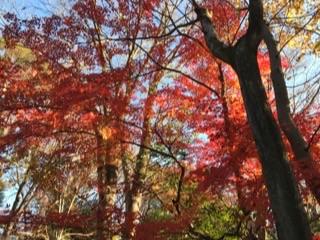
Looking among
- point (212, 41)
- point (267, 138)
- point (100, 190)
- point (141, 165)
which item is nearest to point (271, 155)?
point (267, 138)

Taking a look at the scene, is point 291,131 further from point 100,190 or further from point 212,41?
point 100,190

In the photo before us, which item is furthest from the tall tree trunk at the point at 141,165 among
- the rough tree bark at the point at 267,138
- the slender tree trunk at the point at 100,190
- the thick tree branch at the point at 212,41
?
the rough tree bark at the point at 267,138

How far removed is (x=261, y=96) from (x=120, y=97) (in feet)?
18.0

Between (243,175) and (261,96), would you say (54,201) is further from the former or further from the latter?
(261,96)

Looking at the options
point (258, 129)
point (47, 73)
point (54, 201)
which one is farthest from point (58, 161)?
point (258, 129)

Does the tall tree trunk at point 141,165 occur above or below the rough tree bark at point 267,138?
above

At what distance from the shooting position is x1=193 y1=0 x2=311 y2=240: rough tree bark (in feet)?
17.1

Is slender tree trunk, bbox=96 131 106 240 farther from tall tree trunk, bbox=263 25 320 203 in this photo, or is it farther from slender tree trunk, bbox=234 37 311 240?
slender tree trunk, bbox=234 37 311 240

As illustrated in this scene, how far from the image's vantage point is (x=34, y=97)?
10.0 meters

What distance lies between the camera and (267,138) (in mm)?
5453

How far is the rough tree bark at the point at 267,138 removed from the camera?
520 centimetres

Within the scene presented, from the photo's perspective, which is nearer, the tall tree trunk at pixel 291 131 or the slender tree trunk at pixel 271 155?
the slender tree trunk at pixel 271 155

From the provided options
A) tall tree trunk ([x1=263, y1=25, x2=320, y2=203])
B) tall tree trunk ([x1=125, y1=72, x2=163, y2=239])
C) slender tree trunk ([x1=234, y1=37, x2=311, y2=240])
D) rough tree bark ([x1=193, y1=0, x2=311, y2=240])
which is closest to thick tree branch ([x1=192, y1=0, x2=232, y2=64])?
rough tree bark ([x1=193, y1=0, x2=311, y2=240])

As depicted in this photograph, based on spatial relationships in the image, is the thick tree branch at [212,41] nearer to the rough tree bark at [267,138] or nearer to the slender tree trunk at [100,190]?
the rough tree bark at [267,138]
